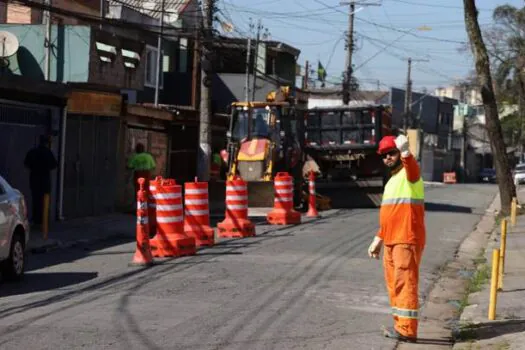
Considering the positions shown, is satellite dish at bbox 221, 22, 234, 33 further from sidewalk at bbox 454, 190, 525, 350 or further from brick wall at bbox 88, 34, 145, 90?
sidewalk at bbox 454, 190, 525, 350

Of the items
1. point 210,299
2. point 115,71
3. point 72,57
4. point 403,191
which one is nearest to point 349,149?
point 115,71

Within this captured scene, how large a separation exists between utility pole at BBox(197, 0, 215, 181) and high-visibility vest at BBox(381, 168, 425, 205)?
20.7m

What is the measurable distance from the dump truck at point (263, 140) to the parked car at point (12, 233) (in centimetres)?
1507

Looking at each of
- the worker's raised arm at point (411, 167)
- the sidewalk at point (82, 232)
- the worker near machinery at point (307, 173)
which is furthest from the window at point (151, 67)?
the worker's raised arm at point (411, 167)

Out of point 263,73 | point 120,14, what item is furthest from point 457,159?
point 120,14

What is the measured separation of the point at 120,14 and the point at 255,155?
13.8 metres

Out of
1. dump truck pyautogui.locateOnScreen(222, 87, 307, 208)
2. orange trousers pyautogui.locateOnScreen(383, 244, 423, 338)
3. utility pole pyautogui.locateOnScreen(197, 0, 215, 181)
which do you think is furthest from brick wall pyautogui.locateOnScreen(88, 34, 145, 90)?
orange trousers pyautogui.locateOnScreen(383, 244, 423, 338)

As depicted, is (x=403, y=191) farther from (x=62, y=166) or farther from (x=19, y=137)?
(x=62, y=166)

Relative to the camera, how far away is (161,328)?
9.14 m

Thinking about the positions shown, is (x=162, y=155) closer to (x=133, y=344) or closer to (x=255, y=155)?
(x=255, y=155)

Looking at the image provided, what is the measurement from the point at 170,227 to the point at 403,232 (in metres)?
7.58

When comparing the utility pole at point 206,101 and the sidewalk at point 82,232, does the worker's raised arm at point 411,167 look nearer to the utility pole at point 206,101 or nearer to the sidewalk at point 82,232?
the sidewalk at point 82,232

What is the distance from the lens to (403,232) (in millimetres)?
8633

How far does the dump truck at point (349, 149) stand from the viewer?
3066cm
